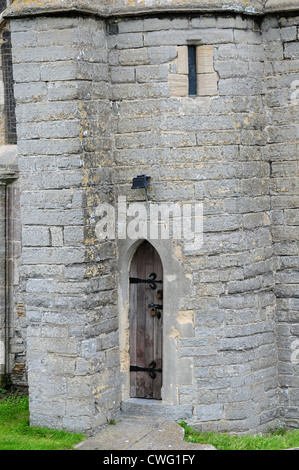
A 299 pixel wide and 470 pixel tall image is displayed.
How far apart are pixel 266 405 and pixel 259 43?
439 cm

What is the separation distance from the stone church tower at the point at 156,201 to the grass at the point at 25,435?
143mm

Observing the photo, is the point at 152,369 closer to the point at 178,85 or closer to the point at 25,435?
the point at 25,435

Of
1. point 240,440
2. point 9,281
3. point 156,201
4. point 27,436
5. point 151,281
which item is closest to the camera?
point 27,436

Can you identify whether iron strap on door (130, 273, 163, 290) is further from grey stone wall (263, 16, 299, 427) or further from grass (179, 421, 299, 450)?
grass (179, 421, 299, 450)

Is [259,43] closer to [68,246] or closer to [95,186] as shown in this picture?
[95,186]

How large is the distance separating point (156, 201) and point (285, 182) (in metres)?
1.64

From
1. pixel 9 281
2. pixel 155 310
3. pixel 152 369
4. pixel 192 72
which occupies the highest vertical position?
pixel 192 72

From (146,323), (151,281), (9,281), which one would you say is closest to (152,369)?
(146,323)

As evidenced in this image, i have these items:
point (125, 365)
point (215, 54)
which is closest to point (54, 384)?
point (125, 365)

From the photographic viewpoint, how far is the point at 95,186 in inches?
336

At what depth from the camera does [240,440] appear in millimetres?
8586

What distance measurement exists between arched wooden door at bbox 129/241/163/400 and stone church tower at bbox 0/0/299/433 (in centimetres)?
2

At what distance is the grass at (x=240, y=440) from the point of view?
839 centimetres

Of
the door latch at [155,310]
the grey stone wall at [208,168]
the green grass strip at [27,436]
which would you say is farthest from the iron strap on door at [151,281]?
the green grass strip at [27,436]
